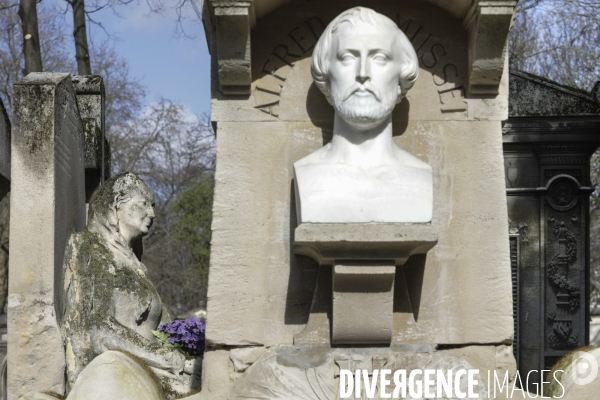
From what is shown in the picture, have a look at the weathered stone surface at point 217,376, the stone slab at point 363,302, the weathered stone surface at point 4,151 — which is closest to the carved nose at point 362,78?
the stone slab at point 363,302

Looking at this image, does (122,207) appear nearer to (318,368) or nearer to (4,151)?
(4,151)

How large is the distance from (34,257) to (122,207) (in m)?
0.94

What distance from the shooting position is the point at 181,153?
972 inches

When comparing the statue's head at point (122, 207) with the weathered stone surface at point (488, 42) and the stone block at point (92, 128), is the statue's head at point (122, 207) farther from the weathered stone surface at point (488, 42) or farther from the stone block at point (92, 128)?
the weathered stone surface at point (488, 42)

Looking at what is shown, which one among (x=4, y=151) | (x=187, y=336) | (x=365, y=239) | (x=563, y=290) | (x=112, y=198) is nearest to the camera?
(x=365, y=239)

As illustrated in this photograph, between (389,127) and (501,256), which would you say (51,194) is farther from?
(501,256)

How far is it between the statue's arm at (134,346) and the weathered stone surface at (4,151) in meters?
1.47

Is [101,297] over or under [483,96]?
under

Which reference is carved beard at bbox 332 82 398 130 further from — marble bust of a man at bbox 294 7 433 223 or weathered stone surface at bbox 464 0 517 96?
weathered stone surface at bbox 464 0 517 96

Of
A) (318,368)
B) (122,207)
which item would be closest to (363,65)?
(318,368)

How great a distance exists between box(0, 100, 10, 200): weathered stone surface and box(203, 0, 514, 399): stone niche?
1.72 meters

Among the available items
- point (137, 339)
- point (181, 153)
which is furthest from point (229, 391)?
point (181, 153)

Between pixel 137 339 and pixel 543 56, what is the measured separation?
19.6 metres

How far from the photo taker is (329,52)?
5773 mm
